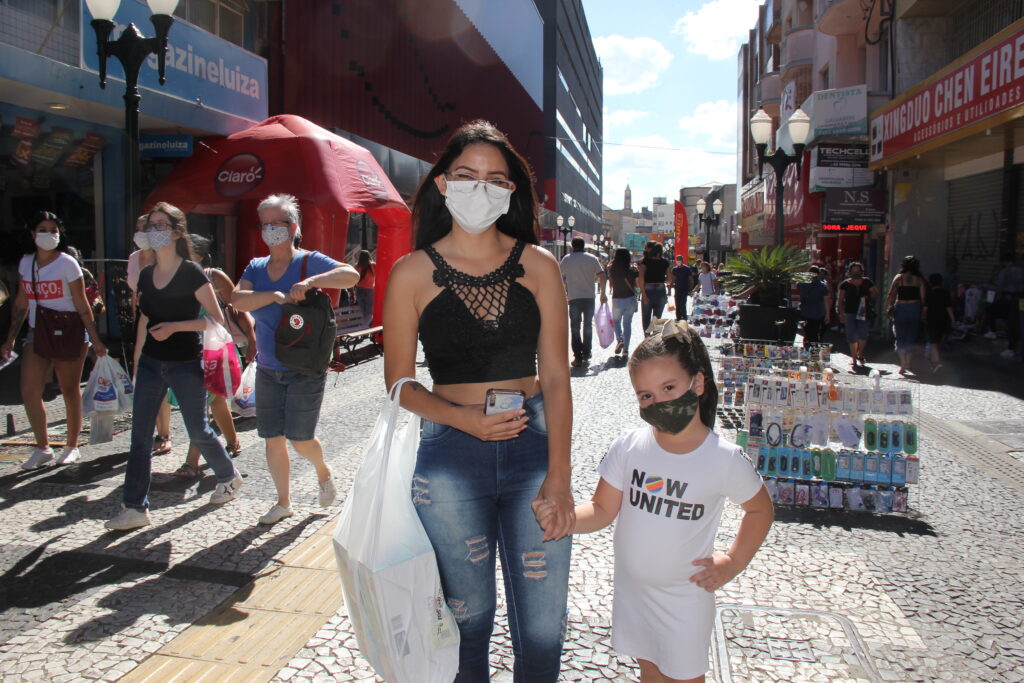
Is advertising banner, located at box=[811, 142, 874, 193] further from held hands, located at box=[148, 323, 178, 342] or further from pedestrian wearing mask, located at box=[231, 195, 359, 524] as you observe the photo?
held hands, located at box=[148, 323, 178, 342]

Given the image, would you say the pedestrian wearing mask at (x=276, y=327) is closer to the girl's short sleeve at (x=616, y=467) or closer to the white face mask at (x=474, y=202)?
the white face mask at (x=474, y=202)

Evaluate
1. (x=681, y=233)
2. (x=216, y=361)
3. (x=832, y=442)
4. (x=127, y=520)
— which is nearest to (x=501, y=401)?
(x=127, y=520)

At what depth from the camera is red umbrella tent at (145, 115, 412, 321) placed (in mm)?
11188

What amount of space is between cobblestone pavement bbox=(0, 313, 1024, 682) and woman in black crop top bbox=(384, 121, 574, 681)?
0.95m

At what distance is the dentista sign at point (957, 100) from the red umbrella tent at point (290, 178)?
847 cm

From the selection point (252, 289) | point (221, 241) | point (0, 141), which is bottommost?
point (252, 289)

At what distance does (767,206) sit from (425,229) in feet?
98.3

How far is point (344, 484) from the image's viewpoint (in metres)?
5.45

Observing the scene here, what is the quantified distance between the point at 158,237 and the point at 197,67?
Answer: 8.99 meters

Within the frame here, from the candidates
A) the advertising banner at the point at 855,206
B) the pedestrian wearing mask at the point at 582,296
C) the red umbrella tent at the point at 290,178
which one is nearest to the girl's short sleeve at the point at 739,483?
the red umbrella tent at the point at 290,178

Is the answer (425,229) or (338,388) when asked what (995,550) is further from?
(338,388)

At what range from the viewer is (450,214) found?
2.47m

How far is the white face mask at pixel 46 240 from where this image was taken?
19.3 ft

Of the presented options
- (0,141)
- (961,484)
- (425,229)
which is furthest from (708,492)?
(0,141)
